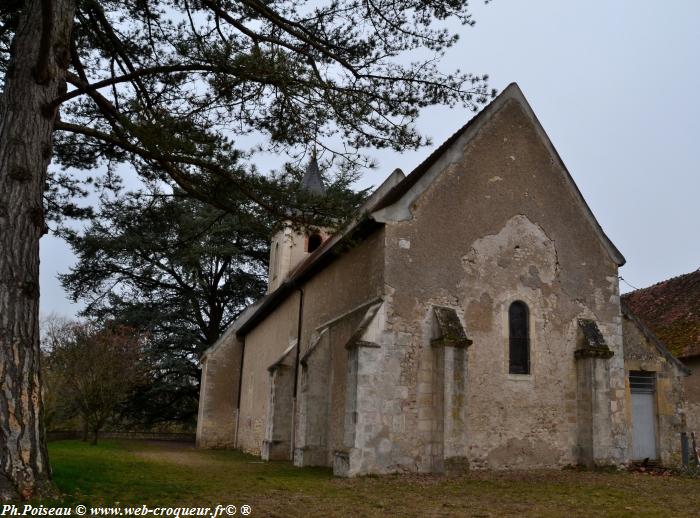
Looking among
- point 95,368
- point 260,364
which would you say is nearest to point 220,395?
point 260,364

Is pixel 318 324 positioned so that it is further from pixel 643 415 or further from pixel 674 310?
pixel 674 310

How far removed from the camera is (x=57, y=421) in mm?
27984

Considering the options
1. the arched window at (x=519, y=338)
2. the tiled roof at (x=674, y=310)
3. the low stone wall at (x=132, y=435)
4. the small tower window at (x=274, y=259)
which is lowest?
the low stone wall at (x=132, y=435)

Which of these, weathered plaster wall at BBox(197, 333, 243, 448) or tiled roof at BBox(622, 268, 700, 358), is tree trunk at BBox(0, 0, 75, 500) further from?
weathered plaster wall at BBox(197, 333, 243, 448)

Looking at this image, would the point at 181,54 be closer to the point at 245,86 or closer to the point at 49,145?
the point at 245,86

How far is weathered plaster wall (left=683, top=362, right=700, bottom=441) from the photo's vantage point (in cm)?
1831

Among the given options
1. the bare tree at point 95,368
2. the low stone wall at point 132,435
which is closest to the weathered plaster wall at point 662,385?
the bare tree at point 95,368

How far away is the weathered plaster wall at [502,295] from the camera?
12.3m

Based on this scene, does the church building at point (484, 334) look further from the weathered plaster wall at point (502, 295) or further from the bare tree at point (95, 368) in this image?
the bare tree at point (95, 368)

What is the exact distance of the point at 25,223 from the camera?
25.9ft

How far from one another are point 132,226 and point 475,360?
25.2ft

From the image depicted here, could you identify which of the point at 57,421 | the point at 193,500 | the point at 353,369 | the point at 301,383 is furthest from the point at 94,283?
the point at 193,500

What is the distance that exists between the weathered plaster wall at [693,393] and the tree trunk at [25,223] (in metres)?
18.0

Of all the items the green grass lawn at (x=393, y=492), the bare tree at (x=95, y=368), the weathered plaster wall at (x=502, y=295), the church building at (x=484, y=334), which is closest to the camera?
the green grass lawn at (x=393, y=492)
